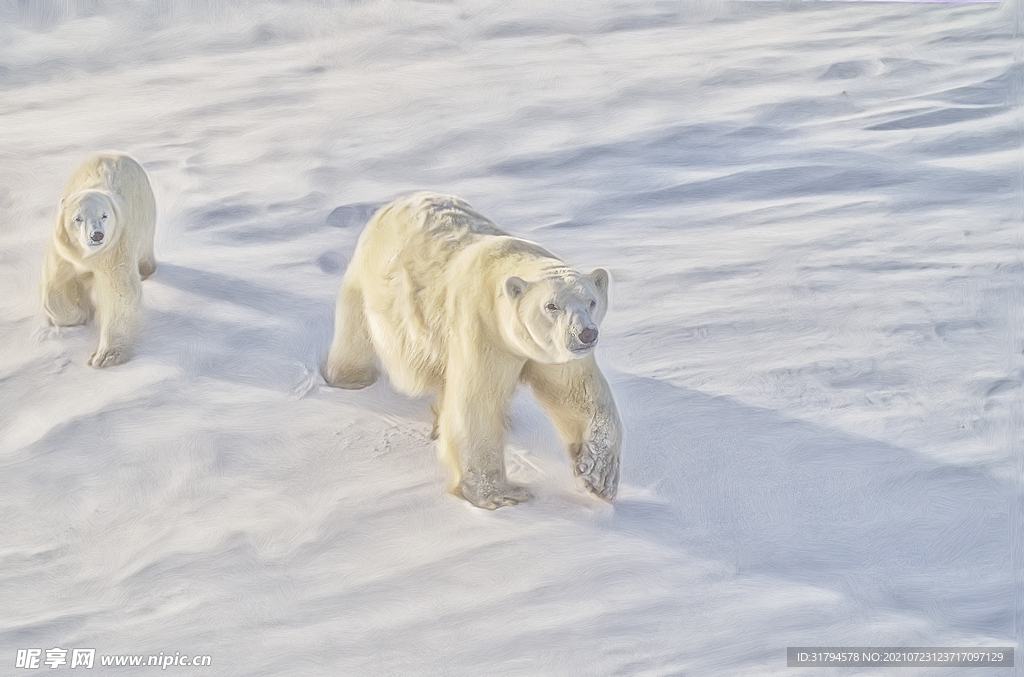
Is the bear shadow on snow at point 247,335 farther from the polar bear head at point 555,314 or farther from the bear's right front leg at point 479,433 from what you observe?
the polar bear head at point 555,314

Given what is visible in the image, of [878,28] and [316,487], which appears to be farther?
[878,28]

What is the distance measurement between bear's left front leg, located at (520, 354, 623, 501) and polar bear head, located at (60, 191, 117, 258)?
135 centimetres

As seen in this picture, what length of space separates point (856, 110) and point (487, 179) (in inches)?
54.4

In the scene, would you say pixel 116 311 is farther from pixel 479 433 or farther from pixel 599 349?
pixel 599 349

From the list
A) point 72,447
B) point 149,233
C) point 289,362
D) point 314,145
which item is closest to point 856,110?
point 314,145

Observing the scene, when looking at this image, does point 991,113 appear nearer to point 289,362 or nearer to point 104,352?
point 289,362

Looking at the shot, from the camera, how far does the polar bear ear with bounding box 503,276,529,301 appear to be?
2906 mm

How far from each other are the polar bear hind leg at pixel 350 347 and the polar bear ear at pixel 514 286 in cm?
67

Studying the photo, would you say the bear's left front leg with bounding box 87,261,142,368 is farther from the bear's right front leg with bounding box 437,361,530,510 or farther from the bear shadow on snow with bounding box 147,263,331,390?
the bear's right front leg with bounding box 437,361,530,510

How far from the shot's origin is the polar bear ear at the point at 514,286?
291 cm

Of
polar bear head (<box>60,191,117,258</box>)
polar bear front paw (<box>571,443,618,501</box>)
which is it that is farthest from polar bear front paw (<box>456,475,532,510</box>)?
polar bear head (<box>60,191,117,258</box>)

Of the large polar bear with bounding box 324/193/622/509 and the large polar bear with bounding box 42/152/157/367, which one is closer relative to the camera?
the large polar bear with bounding box 324/193/622/509

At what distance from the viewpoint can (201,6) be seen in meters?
4.17

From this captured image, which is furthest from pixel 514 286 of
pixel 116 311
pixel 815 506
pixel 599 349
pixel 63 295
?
pixel 63 295
